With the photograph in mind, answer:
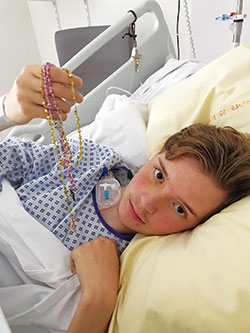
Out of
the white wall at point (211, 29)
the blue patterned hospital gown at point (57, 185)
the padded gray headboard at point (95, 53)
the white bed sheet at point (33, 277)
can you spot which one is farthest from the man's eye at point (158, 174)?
the padded gray headboard at point (95, 53)

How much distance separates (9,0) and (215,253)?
3206mm

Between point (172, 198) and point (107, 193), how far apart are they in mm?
238

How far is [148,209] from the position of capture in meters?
0.79

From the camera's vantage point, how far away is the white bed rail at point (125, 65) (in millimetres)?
1452

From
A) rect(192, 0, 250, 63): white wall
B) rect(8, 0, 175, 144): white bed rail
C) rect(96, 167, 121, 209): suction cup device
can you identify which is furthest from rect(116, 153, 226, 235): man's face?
rect(192, 0, 250, 63): white wall

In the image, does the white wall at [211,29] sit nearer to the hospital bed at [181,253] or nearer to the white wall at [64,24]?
the white wall at [64,24]

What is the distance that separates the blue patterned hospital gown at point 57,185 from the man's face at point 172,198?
0.42 ft

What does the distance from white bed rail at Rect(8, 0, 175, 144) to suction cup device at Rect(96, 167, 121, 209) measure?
598 millimetres

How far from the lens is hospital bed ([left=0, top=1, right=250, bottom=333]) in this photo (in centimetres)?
60

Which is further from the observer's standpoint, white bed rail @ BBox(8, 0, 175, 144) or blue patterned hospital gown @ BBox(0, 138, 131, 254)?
white bed rail @ BBox(8, 0, 175, 144)

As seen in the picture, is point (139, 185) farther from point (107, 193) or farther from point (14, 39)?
point (14, 39)

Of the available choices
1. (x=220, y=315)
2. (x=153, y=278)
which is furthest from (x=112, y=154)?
(x=220, y=315)

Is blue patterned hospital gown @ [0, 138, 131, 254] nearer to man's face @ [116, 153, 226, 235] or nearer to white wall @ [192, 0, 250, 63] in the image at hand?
man's face @ [116, 153, 226, 235]

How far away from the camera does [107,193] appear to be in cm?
95
